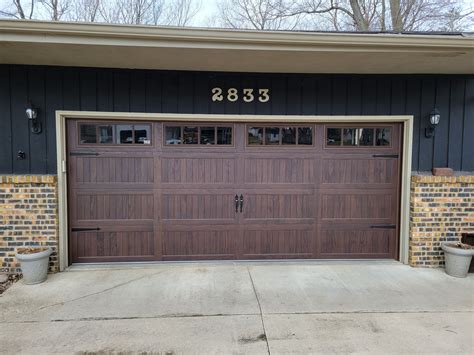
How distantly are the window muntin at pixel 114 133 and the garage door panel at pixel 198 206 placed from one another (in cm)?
80

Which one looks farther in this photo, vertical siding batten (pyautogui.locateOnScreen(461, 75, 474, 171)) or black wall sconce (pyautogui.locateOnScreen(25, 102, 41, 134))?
vertical siding batten (pyautogui.locateOnScreen(461, 75, 474, 171))

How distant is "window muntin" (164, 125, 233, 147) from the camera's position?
421 cm

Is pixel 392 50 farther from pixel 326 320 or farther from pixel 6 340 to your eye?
pixel 6 340

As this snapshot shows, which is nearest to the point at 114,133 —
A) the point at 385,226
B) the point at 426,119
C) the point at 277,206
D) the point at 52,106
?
the point at 52,106

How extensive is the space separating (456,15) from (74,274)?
33.0 feet

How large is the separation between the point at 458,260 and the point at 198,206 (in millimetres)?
3241

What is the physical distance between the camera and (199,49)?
3.21 meters

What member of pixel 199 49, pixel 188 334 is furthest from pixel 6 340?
pixel 199 49

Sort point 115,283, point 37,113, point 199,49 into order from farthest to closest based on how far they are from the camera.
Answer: point 37,113 → point 115,283 → point 199,49

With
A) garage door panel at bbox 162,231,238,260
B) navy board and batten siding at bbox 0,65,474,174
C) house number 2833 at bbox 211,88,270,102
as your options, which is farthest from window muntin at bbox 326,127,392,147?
garage door panel at bbox 162,231,238,260

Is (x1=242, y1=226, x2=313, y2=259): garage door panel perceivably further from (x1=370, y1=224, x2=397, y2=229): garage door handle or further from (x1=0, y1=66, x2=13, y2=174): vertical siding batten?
(x1=0, y1=66, x2=13, y2=174): vertical siding batten

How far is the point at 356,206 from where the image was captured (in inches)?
174

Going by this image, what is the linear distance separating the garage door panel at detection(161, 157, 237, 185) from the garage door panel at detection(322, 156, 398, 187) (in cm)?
127

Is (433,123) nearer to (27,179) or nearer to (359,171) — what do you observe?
(359,171)
